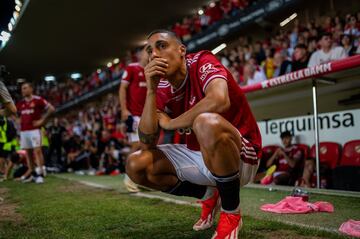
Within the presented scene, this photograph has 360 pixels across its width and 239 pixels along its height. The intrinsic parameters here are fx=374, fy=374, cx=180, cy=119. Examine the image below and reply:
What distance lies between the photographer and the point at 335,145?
17.6ft

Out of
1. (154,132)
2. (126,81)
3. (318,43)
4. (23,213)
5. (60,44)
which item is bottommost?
(23,213)

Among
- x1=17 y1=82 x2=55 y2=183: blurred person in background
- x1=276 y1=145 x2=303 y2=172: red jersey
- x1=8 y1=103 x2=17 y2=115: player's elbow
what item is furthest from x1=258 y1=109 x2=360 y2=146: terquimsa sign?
x1=17 y1=82 x2=55 y2=183: blurred person in background

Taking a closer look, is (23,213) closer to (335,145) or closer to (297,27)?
(335,145)

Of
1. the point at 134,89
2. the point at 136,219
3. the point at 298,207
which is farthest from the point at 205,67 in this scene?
the point at 134,89

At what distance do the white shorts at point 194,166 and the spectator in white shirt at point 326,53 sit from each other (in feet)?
15.4

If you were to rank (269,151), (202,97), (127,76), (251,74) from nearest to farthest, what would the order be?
(202,97), (127,76), (269,151), (251,74)

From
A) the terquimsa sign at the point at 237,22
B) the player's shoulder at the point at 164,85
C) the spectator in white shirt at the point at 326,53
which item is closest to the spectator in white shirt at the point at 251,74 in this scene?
the spectator in white shirt at the point at 326,53

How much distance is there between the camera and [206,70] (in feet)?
7.52

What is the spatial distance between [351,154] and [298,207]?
232 centimetres

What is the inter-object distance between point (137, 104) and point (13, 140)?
4.76 m

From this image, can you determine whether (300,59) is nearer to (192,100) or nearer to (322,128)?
(322,128)

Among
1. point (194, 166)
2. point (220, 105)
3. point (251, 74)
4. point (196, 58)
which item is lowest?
point (194, 166)

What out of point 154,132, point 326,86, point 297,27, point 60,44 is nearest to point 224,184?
point 154,132

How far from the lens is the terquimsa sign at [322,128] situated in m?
5.11
